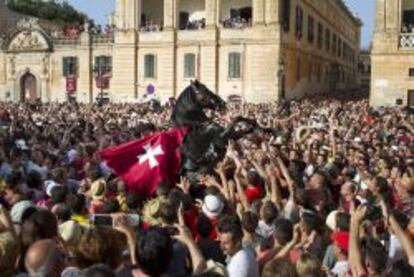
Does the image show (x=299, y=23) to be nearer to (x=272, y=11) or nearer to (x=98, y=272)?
(x=272, y=11)

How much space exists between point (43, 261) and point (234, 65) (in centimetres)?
4374

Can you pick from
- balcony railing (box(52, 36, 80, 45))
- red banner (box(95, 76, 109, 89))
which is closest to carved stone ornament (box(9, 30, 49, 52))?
balcony railing (box(52, 36, 80, 45))

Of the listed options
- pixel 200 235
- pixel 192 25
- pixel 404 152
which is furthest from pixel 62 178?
pixel 192 25

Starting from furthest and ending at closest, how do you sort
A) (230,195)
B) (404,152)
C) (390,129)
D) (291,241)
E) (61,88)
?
(61,88) → (390,129) → (404,152) → (230,195) → (291,241)

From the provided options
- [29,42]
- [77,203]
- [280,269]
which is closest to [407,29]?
[29,42]

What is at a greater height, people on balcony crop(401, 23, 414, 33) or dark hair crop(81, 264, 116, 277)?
people on balcony crop(401, 23, 414, 33)

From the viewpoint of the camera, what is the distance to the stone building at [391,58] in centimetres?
3984

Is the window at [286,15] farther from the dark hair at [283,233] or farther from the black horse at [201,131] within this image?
the dark hair at [283,233]

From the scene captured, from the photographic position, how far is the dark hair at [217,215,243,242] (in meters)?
6.74

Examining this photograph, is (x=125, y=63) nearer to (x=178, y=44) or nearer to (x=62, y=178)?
(x=178, y=44)

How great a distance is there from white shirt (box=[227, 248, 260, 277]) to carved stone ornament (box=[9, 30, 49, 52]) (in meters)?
51.3

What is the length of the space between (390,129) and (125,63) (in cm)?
3080

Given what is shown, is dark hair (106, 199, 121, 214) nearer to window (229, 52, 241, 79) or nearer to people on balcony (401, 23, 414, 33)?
people on balcony (401, 23, 414, 33)

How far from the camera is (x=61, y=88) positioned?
55312 millimetres
